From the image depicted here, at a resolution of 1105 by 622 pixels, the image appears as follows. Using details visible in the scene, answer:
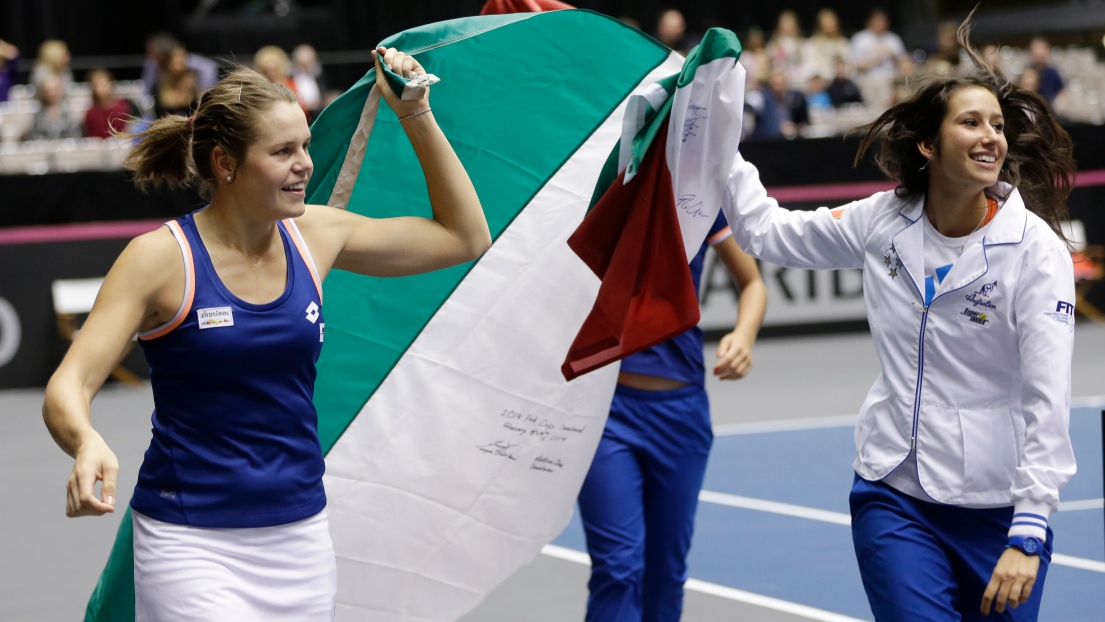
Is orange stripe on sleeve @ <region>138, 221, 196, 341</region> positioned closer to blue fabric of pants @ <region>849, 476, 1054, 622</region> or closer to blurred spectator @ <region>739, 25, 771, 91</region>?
blue fabric of pants @ <region>849, 476, 1054, 622</region>

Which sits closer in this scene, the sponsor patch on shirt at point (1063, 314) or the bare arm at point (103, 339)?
the bare arm at point (103, 339)

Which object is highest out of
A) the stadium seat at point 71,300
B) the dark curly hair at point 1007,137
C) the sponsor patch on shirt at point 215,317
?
the dark curly hair at point 1007,137

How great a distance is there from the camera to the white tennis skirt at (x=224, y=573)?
9.18ft

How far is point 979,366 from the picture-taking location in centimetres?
333

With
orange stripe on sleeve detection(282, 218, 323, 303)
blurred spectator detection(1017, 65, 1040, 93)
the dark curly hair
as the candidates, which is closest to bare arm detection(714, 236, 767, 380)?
the dark curly hair

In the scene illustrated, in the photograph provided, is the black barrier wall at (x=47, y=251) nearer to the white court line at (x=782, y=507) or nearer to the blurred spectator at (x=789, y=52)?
the white court line at (x=782, y=507)

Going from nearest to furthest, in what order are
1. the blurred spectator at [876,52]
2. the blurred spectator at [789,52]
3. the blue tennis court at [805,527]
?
the blue tennis court at [805,527] < the blurred spectator at [789,52] < the blurred spectator at [876,52]

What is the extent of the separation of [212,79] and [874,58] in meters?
8.40

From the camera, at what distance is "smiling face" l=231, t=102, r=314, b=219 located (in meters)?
2.88

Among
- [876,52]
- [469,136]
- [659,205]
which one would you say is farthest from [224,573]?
[876,52]

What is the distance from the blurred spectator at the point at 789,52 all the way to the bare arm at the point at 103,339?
14.9 meters

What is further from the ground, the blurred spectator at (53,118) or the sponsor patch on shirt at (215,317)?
the sponsor patch on shirt at (215,317)

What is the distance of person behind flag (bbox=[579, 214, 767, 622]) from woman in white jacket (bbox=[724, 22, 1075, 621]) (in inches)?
36.4

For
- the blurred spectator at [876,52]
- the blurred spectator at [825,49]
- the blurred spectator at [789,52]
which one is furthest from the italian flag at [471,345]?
the blurred spectator at [876,52]
